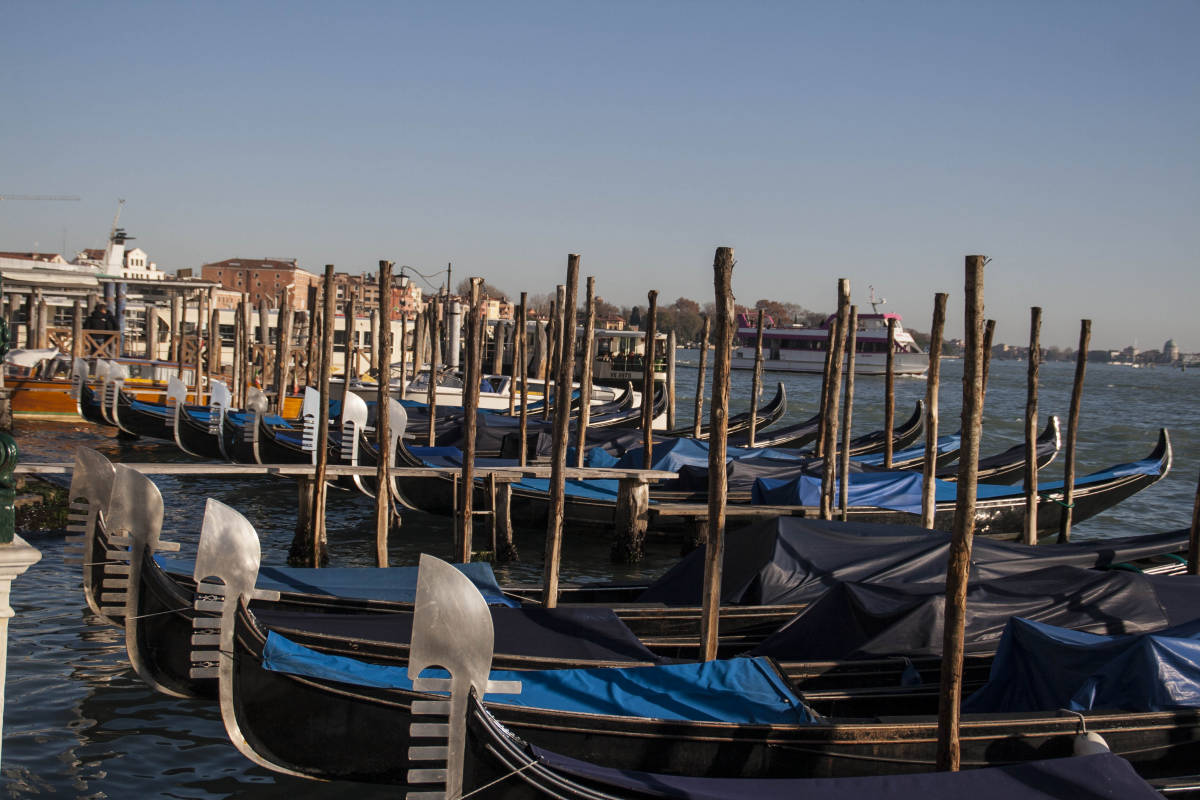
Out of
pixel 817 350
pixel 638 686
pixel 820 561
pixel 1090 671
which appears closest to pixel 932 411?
pixel 820 561

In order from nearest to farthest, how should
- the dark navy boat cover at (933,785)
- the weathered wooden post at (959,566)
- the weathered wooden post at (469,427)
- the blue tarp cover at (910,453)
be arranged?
the dark navy boat cover at (933,785) → the weathered wooden post at (959,566) → the weathered wooden post at (469,427) → the blue tarp cover at (910,453)

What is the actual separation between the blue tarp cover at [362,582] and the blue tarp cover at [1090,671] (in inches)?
124

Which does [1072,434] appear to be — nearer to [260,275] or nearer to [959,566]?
[959,566]

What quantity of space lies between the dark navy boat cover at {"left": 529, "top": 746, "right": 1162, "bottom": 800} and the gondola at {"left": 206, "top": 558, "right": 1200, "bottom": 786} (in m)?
0.71

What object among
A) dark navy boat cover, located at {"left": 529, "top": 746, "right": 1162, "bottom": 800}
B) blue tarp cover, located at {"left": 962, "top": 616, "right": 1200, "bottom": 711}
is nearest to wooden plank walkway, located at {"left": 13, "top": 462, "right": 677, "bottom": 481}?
blue tarp cover, located at {"left": 962, "top": 616, "right": 1200, "bottom": 711}

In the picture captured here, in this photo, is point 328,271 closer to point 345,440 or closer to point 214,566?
point 345,440

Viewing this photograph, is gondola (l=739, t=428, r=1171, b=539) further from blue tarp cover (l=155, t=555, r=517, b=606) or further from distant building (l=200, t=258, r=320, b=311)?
distant building (l=200, t=258, r=320, b=311)

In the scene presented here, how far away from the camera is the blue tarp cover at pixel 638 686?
199 inches

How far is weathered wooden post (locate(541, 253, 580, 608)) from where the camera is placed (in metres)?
8.01

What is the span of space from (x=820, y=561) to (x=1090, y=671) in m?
2.79

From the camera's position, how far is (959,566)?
4.74 meters

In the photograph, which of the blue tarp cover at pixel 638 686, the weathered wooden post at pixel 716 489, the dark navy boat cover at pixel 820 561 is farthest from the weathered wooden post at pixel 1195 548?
the blue tarp cover at pixel 638 686

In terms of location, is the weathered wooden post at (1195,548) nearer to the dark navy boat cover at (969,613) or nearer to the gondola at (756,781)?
the dark navy boat cover at (969,613)

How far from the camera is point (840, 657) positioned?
21.0 ft
